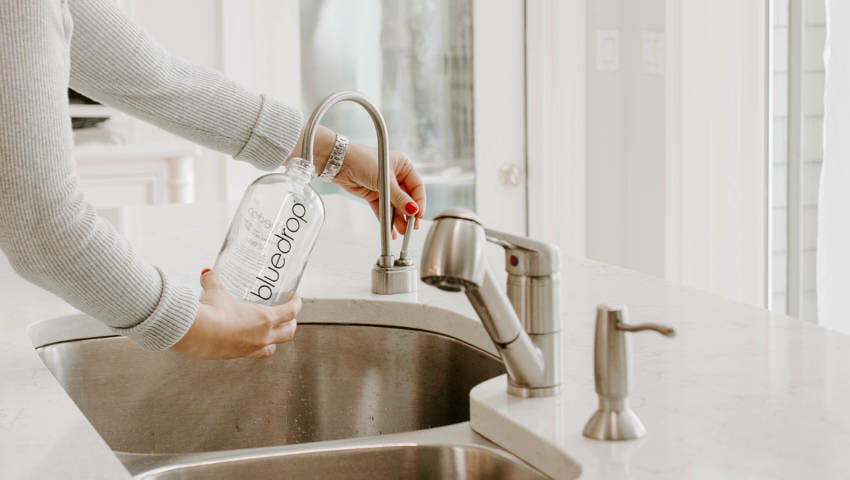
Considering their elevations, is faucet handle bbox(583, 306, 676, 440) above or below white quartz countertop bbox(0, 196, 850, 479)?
above

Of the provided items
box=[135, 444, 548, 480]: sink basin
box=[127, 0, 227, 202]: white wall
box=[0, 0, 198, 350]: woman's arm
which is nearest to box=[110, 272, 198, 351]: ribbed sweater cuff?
box=[0, 0, 198, 350]: woman's arm

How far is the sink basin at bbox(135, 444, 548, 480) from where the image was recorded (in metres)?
0.85

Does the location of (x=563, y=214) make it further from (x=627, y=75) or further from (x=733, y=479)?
(x=733, y=479)

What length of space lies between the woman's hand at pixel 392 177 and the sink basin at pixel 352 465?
48 centimetres

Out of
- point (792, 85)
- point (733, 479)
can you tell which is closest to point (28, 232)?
point (733, 479)

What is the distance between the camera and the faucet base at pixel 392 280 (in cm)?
128

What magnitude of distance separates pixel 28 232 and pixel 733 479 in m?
0.56

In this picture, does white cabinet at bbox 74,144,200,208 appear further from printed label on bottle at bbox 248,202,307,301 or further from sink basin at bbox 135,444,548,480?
sink basin at bbox 135,444,548,480

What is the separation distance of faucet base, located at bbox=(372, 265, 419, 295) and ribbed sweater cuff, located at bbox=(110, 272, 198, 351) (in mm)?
422

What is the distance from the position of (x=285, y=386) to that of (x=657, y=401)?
60 cm

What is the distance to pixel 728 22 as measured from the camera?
283cm

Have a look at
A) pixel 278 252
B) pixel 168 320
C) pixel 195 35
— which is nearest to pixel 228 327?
pixel 168 320

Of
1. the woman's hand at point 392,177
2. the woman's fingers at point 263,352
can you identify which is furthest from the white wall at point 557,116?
the woman's fingers at point 263,352

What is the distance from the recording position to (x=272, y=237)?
41.8 inches
